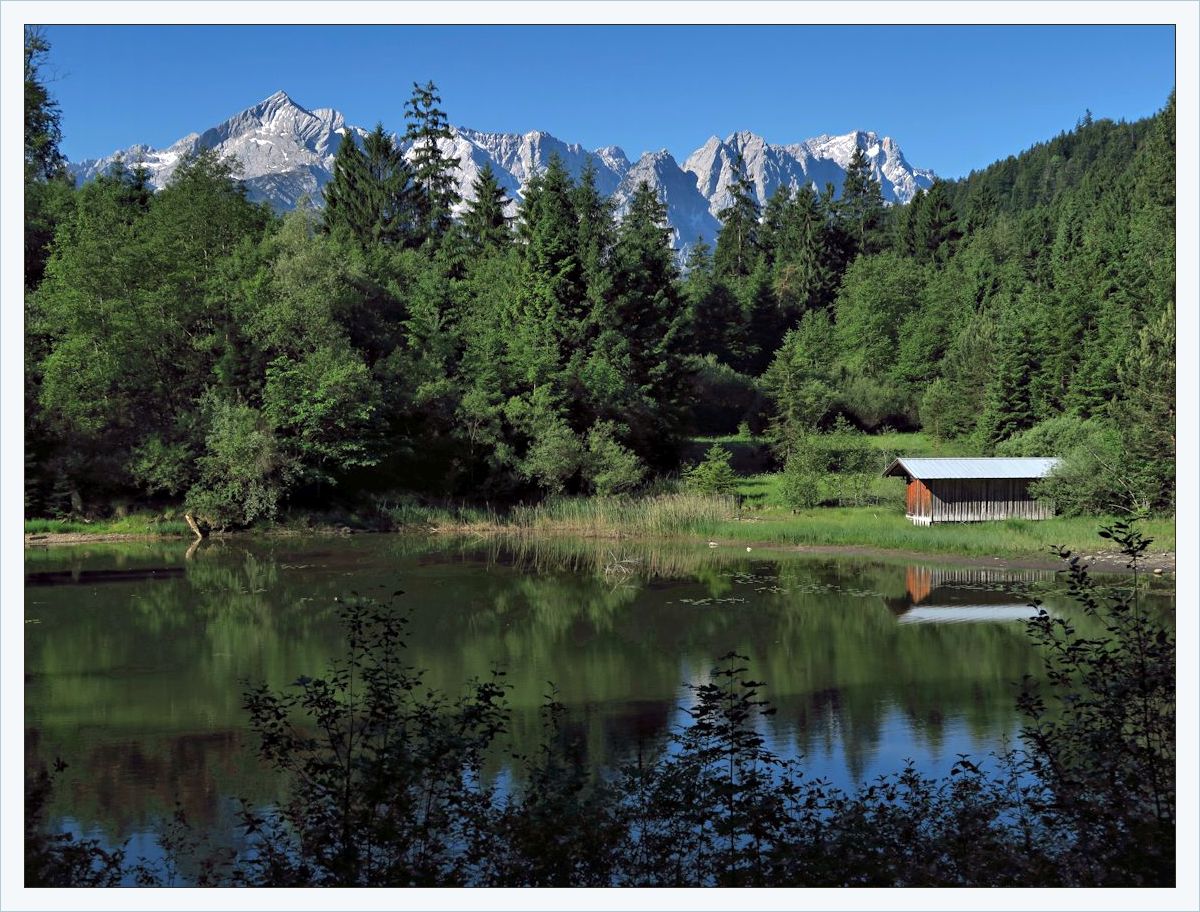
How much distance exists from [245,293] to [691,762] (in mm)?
28713

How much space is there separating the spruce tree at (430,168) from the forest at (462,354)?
6.8 inches

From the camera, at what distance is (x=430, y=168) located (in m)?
50.1

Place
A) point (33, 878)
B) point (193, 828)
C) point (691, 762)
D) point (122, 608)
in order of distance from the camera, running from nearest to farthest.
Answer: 1. point (33, 878)
2. point (193, 828)
3. point (691, 762)
4. point (122, 608)

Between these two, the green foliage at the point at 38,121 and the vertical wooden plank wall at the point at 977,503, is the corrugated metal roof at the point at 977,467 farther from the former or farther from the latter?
the green foliage at the point at 38,121

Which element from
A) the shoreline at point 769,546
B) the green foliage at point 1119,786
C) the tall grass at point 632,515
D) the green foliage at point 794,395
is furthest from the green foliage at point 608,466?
the green foliage at point 1119,786

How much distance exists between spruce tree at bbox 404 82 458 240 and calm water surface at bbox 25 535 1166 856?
84.3 feet

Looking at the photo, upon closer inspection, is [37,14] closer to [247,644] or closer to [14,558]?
[14,558]

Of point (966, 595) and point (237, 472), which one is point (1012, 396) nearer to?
point (966, 595)

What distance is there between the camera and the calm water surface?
34.5 ft

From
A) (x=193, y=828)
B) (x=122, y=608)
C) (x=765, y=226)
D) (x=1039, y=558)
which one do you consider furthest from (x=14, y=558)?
(x=765, y=226)

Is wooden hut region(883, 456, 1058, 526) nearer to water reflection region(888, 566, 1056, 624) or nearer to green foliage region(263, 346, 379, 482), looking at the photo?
water reflection region(888, 566, 1056, 624)

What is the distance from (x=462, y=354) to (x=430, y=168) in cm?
1422

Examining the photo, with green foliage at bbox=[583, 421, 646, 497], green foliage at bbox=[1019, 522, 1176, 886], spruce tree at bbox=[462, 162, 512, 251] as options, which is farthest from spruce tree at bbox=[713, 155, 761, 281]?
green foliage at bbox=[1019, 522, 1176, 886]

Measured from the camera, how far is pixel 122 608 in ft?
64.1
